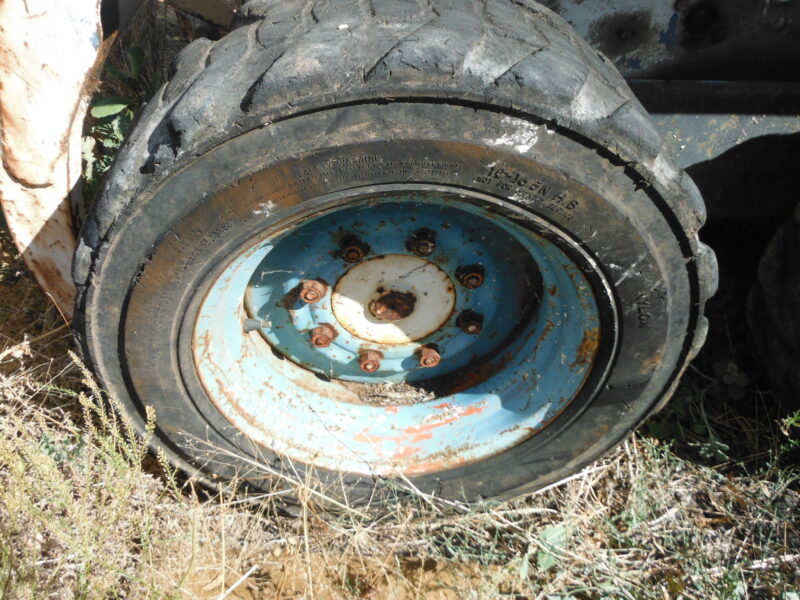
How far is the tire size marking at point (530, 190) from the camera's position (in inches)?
57.3

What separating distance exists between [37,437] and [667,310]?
1970 millimetres

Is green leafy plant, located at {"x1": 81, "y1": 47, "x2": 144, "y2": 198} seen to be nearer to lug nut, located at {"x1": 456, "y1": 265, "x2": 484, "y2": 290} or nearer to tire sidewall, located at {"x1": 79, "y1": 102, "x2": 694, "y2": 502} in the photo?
tire sidewall, located at {"x1": 79, "y1": 102, "x2": 694, "y2": 502}

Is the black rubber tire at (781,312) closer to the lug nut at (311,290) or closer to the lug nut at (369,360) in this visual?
the lug nut at (369,360)

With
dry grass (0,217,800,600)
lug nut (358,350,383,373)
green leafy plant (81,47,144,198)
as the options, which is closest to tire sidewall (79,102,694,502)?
dry grass (0,217,800,600)

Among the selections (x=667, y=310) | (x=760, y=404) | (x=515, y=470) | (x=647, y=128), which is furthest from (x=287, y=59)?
(x=760, y=404)

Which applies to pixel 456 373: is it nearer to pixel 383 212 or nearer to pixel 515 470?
pixel 515 470

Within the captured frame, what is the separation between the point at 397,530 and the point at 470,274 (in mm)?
816

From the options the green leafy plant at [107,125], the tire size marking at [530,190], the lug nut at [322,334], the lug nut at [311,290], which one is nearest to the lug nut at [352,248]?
the lug nut at [311,290]

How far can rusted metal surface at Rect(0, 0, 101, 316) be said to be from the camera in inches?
68.3

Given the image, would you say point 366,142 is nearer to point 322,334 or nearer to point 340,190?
point 340,190

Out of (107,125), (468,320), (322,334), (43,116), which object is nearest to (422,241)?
(468,320)

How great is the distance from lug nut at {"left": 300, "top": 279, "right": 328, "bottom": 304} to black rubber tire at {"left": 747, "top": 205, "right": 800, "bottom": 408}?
142cm

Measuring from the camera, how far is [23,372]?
7.73 ft

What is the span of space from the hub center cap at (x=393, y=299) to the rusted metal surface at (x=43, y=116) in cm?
85
